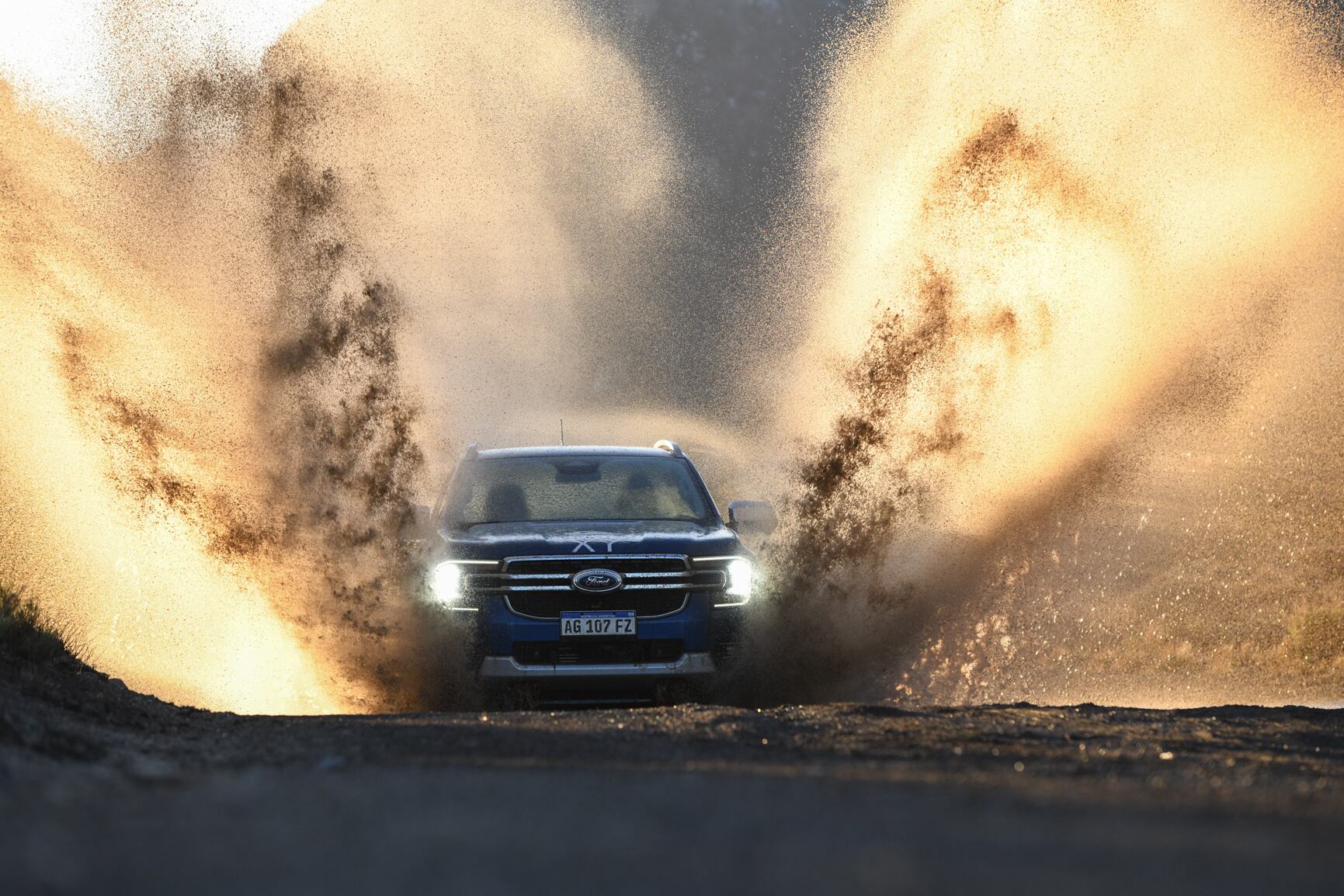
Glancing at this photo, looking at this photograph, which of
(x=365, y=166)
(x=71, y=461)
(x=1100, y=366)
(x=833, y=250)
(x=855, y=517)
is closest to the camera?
(x=855, y=517)

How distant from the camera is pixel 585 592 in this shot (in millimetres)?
8461

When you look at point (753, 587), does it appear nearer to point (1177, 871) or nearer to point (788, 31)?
point (1177, 871)

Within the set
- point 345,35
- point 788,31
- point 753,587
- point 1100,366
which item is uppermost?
point 788,31

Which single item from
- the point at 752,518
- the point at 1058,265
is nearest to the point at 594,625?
the point at 752,518

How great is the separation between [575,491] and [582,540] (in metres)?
1.61

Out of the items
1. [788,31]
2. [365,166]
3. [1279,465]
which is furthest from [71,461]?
[788,31]

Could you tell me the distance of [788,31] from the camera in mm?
107188

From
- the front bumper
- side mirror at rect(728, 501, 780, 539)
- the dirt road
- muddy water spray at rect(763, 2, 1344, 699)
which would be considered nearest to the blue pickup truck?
the front bumper

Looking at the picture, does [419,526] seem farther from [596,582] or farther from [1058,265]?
[1058,265]

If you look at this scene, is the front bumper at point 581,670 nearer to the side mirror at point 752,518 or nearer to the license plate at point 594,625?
the license plate at point 594,625

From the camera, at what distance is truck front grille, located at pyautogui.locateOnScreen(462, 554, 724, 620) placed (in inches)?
332

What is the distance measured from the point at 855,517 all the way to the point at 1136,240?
508cm

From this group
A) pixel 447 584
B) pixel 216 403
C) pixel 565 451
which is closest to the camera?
pixel 447 584

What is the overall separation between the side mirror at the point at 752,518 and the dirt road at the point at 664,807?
2341 millimetres
